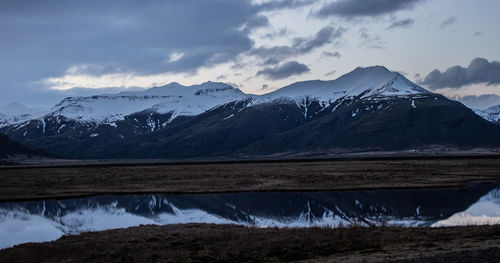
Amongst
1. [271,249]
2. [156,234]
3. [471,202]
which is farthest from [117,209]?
[471,202]

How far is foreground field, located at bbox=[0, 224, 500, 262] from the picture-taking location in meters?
20.5

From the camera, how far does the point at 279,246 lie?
2384cm

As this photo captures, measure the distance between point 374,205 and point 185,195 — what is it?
24.0 meters

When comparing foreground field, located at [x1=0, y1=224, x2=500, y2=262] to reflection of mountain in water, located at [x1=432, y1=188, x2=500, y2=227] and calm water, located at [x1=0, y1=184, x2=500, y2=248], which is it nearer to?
calm water, located at [x1=0, y1=184, x2=500, y2=248]

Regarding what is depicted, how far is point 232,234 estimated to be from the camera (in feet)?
89.9

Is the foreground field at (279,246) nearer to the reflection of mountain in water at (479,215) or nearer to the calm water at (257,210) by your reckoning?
the calm water at (257,210)

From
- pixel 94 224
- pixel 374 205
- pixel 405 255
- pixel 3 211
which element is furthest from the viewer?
pixel 3 211

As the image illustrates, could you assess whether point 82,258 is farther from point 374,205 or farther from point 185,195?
point 185,195

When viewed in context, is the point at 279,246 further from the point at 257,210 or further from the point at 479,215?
the point at 479,215

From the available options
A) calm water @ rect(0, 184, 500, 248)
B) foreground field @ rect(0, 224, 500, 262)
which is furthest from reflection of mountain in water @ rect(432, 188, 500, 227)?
foreground field @ rect(0, 224, 500, 262)

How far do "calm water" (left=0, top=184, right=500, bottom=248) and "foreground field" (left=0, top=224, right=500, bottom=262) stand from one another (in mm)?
5848

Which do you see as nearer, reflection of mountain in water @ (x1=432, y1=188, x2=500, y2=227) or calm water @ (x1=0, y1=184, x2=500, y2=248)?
reflection of mountain in water @ (x1=432, y1=188, x2=500, y2=227)

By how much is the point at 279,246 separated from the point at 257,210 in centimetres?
2101

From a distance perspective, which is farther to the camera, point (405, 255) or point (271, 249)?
point (271, 249)
